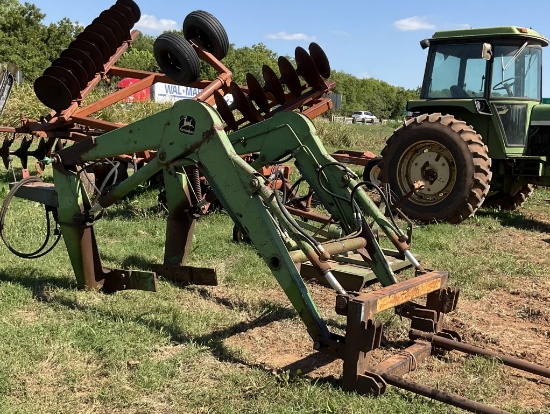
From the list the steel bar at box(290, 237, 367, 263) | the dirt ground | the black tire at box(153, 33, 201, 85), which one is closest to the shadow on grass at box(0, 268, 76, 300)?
the dirt ground

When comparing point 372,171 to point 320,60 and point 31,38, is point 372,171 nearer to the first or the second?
point 320,60

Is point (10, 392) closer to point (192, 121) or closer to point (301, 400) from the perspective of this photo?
point (301, 400)

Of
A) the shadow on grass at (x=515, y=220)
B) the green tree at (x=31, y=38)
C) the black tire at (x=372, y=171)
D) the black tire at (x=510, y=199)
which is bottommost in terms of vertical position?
the shadow on grass at (x=515, y=220)

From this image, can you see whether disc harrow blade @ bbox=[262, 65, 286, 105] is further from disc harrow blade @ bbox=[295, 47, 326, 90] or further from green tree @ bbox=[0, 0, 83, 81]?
green tree @ bbox=[0, 0, 83, 81]

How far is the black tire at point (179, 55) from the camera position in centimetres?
730

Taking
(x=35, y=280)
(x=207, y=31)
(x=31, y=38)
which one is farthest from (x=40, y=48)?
(x=35, y=280)

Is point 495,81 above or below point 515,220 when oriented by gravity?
above

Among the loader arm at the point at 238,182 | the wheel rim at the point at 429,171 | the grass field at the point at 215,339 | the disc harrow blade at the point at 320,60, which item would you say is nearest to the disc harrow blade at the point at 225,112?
the disc harrow blade at the point at 320,60

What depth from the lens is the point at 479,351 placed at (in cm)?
364

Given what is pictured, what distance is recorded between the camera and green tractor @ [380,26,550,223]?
7.95 m

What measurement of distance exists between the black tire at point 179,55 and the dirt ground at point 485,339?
3.34 m

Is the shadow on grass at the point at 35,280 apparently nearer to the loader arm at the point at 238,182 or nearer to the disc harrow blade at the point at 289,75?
the loader arm at the point at 238,182

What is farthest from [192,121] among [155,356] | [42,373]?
[42,373]

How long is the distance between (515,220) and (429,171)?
1.50 m
